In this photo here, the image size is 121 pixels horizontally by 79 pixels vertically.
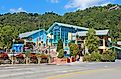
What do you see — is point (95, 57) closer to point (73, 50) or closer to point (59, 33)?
point (73, 50)

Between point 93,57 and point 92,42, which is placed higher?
point 92,42

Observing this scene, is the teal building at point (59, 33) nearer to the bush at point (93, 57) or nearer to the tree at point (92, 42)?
the tree at point (92, 42)

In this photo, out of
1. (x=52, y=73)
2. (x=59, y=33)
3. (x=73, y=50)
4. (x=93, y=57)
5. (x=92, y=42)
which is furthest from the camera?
(x=59, y=33)

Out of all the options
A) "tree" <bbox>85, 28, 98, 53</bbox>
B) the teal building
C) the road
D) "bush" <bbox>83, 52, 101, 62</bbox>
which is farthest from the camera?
the teal building

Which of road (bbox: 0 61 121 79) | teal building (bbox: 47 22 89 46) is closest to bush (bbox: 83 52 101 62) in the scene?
teal building (bbox: 47 22 89 46)

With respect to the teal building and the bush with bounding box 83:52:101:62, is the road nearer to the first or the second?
the bush with bounding box 83:52:101:62

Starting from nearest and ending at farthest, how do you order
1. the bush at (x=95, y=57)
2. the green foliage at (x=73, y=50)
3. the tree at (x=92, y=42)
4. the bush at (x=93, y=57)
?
the bush at (x=93, y=57) < the bush at (x=95, y=57) < the green foliage at (x=73, y=50) < the tree at (x=92, y=42)

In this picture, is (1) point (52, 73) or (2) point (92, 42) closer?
(1) point (52, 73)

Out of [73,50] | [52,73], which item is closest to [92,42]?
[73,50]

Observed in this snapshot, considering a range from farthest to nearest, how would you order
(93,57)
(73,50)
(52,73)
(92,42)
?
(92,42) → (73,50) → (93,57) → (52,73)

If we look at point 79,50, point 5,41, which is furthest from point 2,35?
point 79,50

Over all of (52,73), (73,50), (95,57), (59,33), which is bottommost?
(52,73)

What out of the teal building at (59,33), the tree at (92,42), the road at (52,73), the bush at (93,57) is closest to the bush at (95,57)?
the bush at (93,57)

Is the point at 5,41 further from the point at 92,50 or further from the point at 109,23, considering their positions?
the point at 109,23
